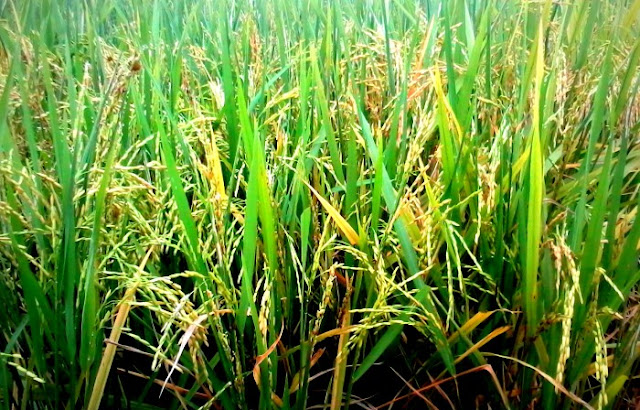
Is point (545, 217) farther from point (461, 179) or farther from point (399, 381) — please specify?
point (399, 381)

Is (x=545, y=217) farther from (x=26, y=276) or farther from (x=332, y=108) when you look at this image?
(x=26, y=276)

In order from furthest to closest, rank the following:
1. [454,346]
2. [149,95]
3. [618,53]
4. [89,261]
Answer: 1. [618,53]
2. [149,95]
3. [454,346]
4. [89,261]

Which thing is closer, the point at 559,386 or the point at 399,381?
the point at 559,386

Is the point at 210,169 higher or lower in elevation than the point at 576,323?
higher

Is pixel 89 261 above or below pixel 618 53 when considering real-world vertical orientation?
below

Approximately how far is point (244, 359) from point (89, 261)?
0.19 m

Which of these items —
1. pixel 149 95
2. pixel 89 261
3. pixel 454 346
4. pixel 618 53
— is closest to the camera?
pixel 89 261

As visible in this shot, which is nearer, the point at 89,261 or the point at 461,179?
the point at 89,261

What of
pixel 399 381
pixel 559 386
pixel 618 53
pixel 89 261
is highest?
pixel 618 53

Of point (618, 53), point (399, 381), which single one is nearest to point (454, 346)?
point (399, 381)

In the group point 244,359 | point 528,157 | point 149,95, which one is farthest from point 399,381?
point 149,95

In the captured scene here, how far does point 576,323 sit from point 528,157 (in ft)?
0.68

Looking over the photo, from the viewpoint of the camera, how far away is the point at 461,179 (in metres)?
0.74

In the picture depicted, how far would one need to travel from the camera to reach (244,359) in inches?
25.2
